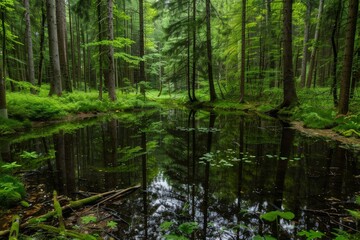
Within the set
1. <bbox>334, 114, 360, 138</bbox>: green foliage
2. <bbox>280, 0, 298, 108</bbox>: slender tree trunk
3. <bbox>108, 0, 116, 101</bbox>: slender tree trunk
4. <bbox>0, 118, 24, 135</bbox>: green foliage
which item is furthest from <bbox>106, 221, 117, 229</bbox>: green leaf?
<bbox>108, 0, 116, 101</bbox>: slender tree trunk

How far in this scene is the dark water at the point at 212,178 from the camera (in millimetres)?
2912

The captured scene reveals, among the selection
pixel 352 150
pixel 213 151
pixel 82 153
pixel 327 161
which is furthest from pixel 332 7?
pixel 82 153

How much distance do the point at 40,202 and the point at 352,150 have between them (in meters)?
6.94

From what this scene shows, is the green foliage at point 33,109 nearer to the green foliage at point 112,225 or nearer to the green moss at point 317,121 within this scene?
the green foliage at point 112,225

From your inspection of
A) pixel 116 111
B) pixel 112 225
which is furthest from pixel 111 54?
pixel 112 225

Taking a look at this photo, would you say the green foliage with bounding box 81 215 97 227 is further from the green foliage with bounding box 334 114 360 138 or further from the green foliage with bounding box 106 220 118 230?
the green foliage with bounding box 334 114 360 138

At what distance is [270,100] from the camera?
1598 cm

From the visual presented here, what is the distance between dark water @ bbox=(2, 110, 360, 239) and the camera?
291 cm

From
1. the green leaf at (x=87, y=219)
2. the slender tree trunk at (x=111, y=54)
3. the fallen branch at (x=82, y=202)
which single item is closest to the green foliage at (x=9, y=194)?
the fallen branch at (x=82, y=202)

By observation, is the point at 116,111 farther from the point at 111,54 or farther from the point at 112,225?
the point at 112,225

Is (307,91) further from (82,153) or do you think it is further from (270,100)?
(82,153)

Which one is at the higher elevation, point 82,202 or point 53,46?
point 53,46

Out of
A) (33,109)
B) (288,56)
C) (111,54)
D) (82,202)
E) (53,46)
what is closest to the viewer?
(82,202)

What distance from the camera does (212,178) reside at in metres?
4.36
